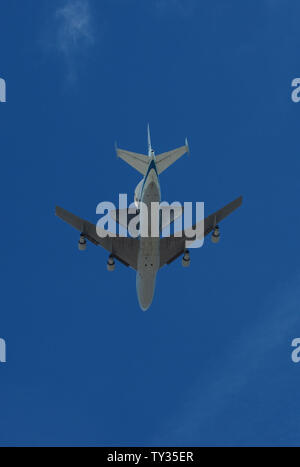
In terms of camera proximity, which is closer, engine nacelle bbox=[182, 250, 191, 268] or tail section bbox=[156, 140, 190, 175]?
tail section bbox=[156, 140, 190, 175]

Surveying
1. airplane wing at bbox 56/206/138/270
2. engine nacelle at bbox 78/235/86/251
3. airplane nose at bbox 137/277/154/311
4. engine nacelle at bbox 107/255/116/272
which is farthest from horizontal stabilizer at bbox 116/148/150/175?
airplane nose at bbox 137/277/154/311

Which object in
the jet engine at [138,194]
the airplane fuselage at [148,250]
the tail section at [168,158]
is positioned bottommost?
the airplane fuselage at [148,250]

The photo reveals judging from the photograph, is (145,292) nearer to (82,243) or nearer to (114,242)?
(114,242)

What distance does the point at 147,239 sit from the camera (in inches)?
2144

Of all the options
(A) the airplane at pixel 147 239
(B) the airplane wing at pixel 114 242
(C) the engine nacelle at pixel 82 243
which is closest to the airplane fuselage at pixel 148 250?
(A) the airplane at pixel 147 239

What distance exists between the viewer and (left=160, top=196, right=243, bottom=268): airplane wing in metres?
57.4

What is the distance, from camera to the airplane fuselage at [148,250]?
52875 mm

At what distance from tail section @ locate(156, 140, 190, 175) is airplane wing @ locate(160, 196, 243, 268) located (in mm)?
5898

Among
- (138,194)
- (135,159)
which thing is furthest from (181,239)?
(135,159)

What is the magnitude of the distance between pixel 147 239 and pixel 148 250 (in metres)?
0.99

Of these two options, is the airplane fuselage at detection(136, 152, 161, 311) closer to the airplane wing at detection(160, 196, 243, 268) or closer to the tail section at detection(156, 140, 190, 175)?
the tail section at detection(156, 140, 190, 175)

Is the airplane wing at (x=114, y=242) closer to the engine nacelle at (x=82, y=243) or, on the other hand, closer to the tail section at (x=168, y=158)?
the engine nacelle at (x=82, y=243)

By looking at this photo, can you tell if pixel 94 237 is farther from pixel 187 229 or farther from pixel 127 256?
pixel 187 229

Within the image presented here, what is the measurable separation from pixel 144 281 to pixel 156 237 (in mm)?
3900
